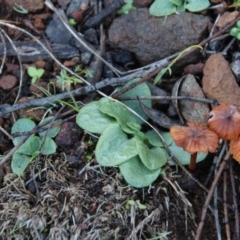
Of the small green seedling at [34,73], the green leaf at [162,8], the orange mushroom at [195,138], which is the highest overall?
the green leaf at [162,8]

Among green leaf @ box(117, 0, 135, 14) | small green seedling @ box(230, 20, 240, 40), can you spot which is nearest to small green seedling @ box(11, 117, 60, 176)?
green leaf @ box(117, 0, 135, 14)

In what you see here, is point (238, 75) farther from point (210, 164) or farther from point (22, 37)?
point (22, 37)

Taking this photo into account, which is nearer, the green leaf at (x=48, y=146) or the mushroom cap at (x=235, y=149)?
the mushroom cap at (x=235, y=149)

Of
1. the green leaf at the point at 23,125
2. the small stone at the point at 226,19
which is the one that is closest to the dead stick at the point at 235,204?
the small stone at the point at 226,19

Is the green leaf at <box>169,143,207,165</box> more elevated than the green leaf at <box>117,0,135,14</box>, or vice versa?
the green leaf at <box>117,0,135,14</box>

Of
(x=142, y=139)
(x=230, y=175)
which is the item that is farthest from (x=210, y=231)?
(x=142, y=139)

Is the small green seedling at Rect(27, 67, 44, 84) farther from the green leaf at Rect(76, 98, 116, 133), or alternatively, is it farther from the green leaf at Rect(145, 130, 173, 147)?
the green leaf at Rect(145, 130, 173, 147)

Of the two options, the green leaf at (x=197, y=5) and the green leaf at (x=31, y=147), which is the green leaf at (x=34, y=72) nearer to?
the green leaf at (x=31, y=147)
